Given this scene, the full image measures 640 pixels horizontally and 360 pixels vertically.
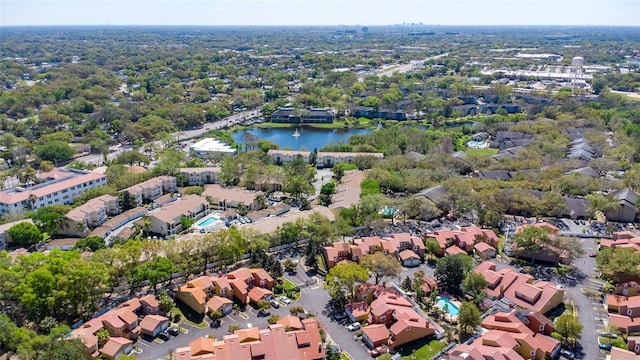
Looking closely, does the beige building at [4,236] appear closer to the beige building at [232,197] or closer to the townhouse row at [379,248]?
the beige building at [232,197]

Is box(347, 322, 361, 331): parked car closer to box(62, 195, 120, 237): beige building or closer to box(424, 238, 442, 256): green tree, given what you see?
box(424, 238, 442, 256): green tree

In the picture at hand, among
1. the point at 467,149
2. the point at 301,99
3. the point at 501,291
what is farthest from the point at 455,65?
the point at 501,291

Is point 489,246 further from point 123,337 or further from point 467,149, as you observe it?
point 467,149

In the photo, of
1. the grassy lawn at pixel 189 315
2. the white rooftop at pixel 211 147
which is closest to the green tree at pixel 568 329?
the grassy lawn at pixel 189 315

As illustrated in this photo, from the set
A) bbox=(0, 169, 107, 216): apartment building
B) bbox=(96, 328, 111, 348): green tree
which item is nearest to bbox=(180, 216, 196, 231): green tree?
bbox=(0, 169, 107, 216): apartment building

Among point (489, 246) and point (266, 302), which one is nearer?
point (266, 302)
